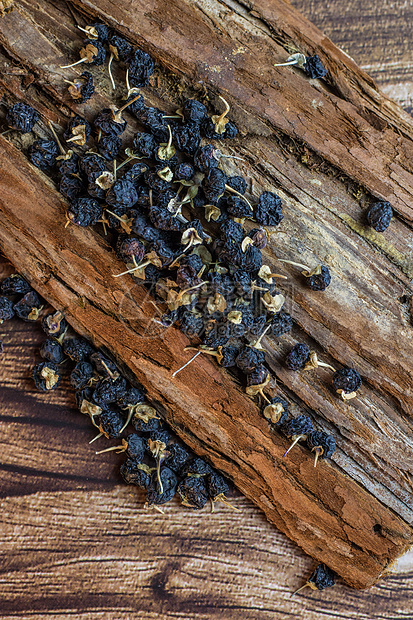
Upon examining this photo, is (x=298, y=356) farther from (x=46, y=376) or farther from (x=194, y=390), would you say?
(x=46, y=376)

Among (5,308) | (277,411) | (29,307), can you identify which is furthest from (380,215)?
(5,308)

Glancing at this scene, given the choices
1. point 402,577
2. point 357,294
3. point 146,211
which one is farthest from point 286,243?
point 402,577

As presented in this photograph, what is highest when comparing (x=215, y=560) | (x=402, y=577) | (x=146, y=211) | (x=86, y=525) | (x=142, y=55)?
(x=142, y=55)

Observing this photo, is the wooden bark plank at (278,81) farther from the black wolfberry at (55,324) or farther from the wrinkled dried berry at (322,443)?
the black wolfberry at (55,324)

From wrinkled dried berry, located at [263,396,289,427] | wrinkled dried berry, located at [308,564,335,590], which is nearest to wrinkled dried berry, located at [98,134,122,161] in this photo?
wrinkled dried berry, located at [263,396,289,427]

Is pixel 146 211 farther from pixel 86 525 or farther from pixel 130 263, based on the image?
pixel 86 525

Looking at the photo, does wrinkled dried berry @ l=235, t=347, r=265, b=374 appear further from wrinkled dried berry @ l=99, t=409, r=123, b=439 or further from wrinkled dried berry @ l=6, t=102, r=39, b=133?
wrinkled dried berry @ l=6, t=102, r=39, b=133
